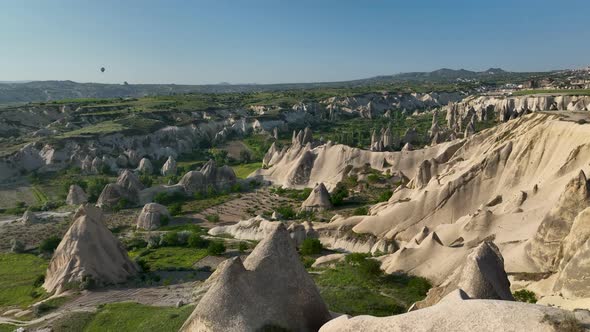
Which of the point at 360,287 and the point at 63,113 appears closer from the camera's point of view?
the point at 360,287

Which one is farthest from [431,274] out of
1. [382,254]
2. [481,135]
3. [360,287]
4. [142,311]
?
[481,135]

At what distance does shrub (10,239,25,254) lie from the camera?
→ 49794 mm

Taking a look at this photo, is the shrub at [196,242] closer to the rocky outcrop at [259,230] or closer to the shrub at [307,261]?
the rocky outcrop at [259,230]

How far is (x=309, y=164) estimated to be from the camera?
7525cm

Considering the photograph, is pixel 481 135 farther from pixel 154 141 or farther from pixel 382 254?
pixel 154 141

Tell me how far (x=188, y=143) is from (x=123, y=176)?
46.0 meters

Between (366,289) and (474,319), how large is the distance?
781 inches

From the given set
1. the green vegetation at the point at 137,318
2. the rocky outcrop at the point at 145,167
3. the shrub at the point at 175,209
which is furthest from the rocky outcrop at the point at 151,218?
the rocky outcrop at the point at 145,167

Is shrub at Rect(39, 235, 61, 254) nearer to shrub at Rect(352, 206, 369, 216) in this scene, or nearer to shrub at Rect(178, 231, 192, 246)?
shrub at Rect(178, 231, 192, 246)

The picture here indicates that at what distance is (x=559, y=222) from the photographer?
88.9 ft

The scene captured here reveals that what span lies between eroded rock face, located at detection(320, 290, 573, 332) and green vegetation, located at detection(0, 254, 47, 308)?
110ft

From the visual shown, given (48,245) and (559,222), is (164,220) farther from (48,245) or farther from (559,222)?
(559,222)

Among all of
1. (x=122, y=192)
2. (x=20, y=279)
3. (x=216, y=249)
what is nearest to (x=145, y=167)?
(x=122, y=192)

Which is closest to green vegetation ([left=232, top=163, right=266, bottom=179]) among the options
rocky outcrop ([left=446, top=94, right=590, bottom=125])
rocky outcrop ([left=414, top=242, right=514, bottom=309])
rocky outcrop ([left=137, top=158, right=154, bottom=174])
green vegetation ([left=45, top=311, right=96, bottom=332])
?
rocky outcrop ([left=137, top=158, right=154, bottom=174])
